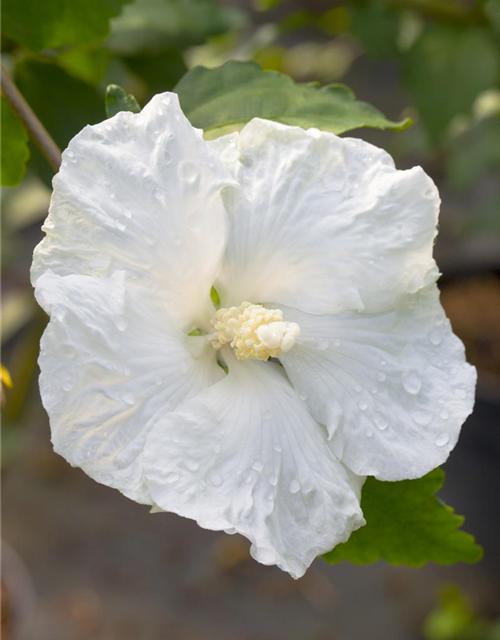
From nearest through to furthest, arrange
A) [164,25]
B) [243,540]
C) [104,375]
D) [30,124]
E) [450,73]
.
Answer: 1. [104,375]
2. [30,124]
3. [164,25]
4. [450,73]
5. [243,540]

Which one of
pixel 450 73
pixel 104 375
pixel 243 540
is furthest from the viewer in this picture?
pixel 243 540

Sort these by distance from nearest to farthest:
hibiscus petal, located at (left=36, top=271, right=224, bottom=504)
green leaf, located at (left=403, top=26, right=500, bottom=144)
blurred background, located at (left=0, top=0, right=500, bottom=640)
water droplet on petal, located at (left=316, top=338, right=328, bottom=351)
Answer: hibiscus petal, located at (left=36, top=271, right=224, bottom=504) → water droplet on petal, located at (left=316, top=338, right=328, bottom=351) → green leaf, located at (left=403, top=26, right=500, bottom=144) → blurred background, located at (left=0, top=0, right=500, bottom=640)

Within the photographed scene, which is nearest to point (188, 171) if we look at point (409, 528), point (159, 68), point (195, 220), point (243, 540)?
point (195, 220)

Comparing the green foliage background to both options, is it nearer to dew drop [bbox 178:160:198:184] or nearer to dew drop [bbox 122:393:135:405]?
dew drop [bbox 178:160:198:184]

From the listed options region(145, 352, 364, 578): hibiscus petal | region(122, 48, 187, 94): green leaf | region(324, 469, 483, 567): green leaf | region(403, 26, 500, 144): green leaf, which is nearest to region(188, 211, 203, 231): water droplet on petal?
region(145, 352, 364, 578): hibiscus petal

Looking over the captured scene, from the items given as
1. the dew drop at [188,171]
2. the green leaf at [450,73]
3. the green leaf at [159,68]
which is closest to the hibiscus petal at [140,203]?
the dew drop at [188,171]

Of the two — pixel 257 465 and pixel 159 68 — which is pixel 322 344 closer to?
pixel 257 465

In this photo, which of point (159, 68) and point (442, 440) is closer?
point (442, 440)
